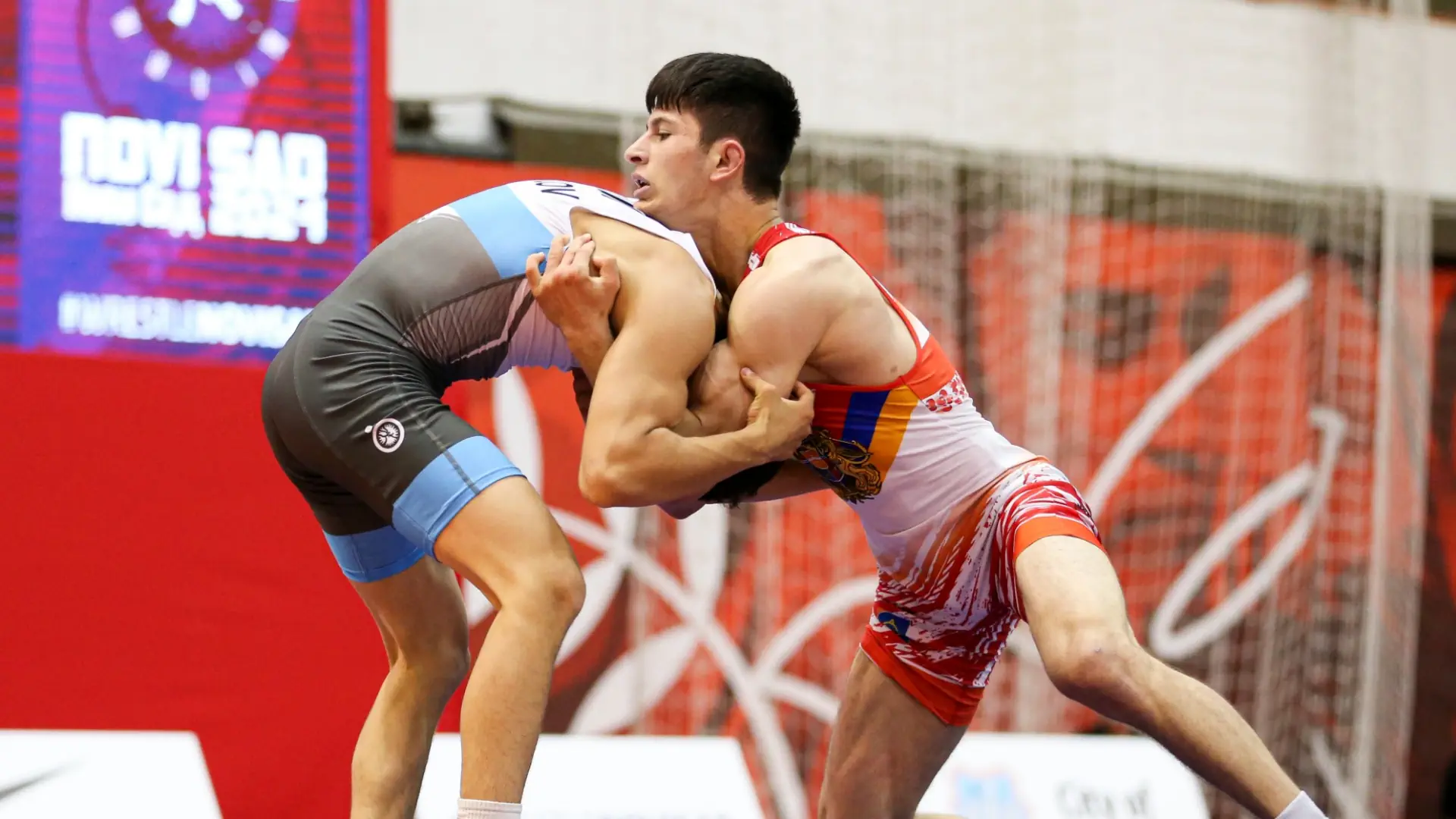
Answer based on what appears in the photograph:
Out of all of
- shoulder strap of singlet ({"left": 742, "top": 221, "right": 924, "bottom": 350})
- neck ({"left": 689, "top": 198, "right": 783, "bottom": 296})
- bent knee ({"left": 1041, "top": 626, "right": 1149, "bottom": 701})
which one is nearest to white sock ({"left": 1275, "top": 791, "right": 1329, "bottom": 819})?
bent knee ({"left": 1041, "top": 626, "right": 1149, "bottom": 701})

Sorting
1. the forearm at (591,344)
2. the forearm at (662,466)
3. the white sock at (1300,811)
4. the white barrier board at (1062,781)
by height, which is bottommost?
the white barrier board at (1062,781)

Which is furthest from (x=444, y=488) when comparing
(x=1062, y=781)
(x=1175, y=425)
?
(x=1175, y=425)

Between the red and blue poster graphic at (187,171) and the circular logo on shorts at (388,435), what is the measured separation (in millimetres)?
2068

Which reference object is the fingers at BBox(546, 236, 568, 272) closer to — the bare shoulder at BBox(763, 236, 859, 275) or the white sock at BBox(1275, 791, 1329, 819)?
the bare shoulder at BBox(763, 236, 859, 275)

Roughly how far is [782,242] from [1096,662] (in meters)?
1.04

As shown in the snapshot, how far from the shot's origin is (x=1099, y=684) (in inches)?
107

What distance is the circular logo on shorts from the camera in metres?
2.71

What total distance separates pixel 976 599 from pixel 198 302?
269 centimetres

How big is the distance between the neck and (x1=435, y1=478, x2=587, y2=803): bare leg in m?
0.78

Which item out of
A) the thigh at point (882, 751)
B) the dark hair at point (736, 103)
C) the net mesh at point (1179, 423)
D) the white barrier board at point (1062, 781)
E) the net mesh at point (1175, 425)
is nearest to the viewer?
the dark hair at point (736, 103)

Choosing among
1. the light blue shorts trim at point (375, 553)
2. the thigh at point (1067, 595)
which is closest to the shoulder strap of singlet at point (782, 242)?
the thigh at point (1067, 595)

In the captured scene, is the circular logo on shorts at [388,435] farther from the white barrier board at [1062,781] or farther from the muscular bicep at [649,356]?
the white barrier board at [1062,781]

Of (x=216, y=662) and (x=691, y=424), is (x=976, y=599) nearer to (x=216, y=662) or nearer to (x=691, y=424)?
(x=691, y=424)

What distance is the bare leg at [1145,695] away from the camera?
107 inches
